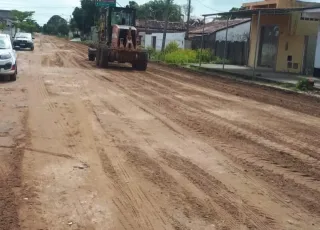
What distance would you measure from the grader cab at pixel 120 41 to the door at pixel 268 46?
9838 mm

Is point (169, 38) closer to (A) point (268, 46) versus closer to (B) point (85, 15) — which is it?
(A) point (268, 46)

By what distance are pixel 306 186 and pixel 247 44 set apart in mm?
28215

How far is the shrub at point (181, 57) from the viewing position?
108ft

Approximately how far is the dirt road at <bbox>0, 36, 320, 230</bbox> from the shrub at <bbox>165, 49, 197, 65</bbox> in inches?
831

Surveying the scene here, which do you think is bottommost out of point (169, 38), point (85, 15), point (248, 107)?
point (248, 107)

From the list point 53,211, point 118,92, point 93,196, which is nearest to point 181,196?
point 93,196

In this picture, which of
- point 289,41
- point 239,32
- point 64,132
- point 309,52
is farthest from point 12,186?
point 239,32

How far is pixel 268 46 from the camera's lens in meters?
29.4

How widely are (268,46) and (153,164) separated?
81.4 feet

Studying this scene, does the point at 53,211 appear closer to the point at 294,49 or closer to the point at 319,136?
the point at 319,136

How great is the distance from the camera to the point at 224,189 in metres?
5.47

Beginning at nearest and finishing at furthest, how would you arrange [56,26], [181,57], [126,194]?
[126,194], [181,57], [56,26]

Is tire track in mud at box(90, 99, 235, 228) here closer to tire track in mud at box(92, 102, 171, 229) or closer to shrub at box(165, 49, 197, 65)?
tire track in mud at box(92, 102, 171, 229)

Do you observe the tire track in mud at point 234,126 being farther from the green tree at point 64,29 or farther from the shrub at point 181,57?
the green tree at point 64,29
